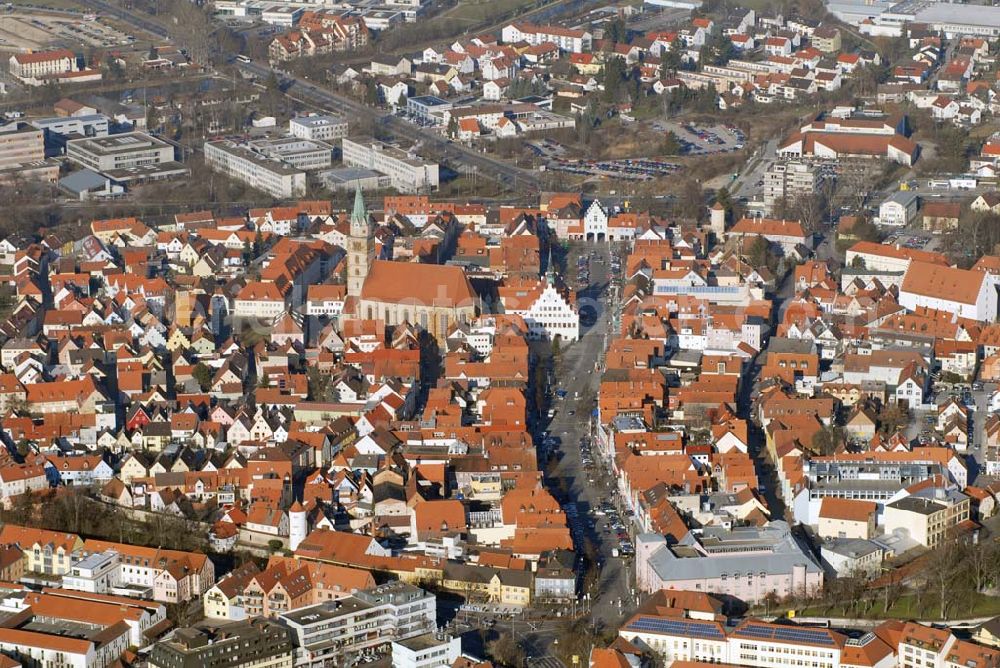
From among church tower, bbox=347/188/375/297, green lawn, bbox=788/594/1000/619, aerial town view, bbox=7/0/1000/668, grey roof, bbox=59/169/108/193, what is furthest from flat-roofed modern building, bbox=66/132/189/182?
green lawn, bbox=788/594/1000/619

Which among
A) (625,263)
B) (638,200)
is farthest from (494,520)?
(638,200)

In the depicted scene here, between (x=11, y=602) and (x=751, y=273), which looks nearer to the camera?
(x=11, y=602)

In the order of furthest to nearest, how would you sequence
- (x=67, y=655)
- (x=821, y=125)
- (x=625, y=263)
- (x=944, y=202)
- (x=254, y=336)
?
(x=821, y=125)
(x=944, y=202)
(x=625, y=263)
(x=254, y=336)
(x=67, y=655)

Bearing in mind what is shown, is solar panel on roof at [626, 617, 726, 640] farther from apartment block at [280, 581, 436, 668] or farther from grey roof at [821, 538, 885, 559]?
grey roof at [821, 538, 885, 559]

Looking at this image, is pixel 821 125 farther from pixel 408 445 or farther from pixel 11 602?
pixel 11 602

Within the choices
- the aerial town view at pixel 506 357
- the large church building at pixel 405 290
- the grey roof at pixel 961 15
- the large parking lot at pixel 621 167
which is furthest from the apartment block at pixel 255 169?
the grey roof at pixel 961 15

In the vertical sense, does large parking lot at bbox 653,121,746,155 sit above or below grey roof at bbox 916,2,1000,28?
below

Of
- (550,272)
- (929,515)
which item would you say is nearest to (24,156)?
(550,272)
